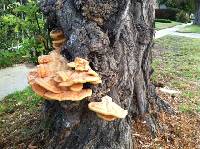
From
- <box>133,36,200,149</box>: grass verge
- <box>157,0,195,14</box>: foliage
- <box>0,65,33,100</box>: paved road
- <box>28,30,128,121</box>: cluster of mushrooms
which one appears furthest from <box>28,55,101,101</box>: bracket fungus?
<box>157,0,195,14</box>: foliage

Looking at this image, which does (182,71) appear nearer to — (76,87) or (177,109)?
(177,109)

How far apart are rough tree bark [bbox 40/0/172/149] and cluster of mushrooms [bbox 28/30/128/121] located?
0.91 ft

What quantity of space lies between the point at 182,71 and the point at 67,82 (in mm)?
6840

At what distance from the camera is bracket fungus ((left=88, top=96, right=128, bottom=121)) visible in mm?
3082

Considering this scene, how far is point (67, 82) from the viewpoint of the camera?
9.55ft

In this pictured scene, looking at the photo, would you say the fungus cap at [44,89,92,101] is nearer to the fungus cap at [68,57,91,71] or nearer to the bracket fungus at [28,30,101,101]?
the bracket fungus at [28,30,101,101]

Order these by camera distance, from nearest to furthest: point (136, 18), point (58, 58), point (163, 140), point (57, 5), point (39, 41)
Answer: point (58, 58)
point (57, 5)
point (136, 18)
point (163, 140)
point (39, 41)

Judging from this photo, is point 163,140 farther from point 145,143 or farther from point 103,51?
point 103,51

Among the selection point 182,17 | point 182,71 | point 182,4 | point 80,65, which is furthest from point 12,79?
point 182,4

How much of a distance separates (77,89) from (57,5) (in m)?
1.09

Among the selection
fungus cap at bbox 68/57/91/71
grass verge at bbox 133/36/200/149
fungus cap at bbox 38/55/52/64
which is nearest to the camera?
fungus cap at bbox 68/57/91/71

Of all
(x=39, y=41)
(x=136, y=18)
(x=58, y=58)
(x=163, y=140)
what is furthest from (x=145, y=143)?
(x=39, y=41)

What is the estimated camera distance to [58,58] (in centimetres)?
342

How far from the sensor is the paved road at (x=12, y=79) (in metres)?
7.67
